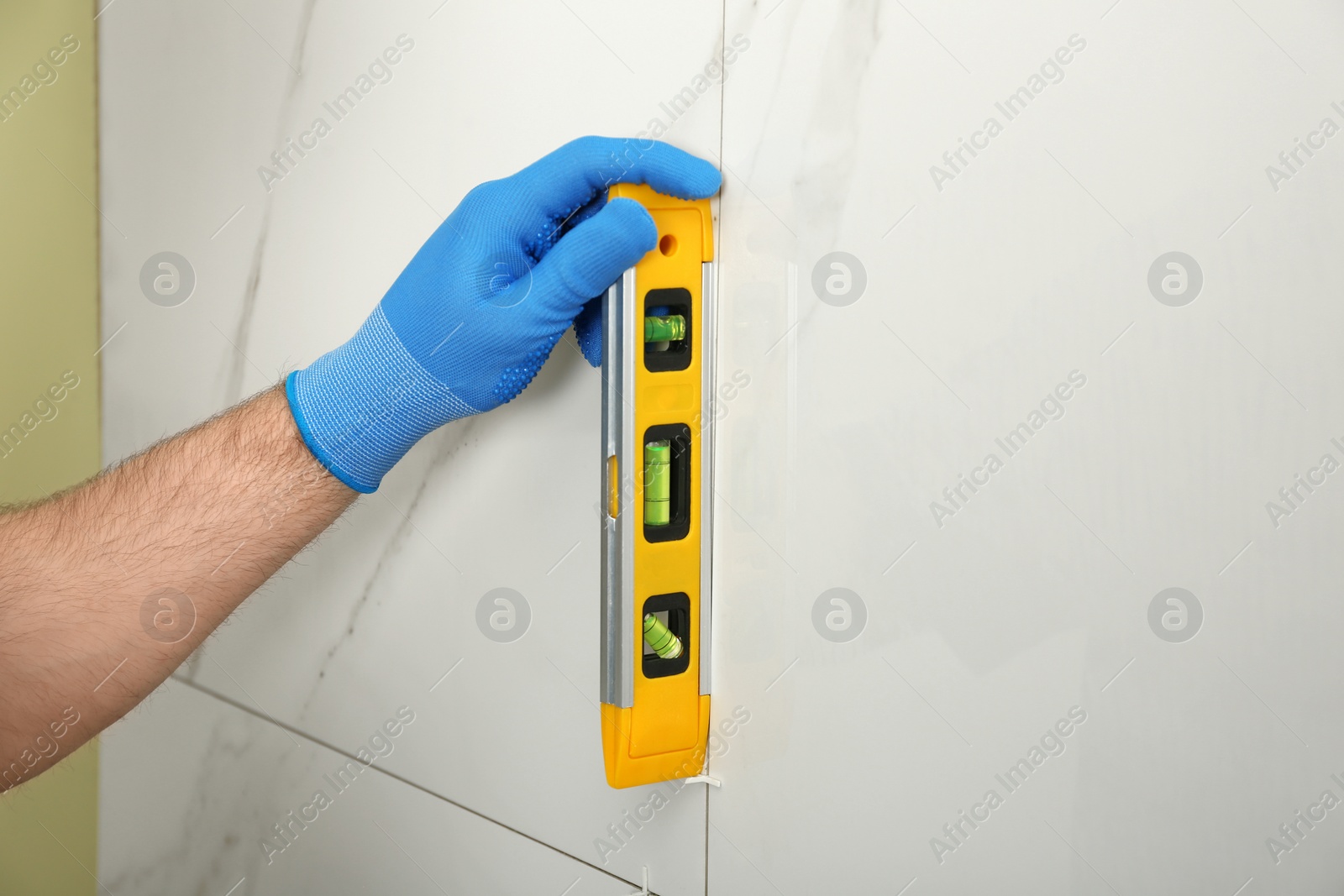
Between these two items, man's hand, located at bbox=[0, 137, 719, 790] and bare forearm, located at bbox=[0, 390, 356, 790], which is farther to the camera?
bare forearm, located at bbox=[0, 390, 356, 790]

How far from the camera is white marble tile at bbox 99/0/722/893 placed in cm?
71

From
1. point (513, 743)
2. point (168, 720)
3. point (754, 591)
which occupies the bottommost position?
point (168, 720)

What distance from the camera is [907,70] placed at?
0.54 m

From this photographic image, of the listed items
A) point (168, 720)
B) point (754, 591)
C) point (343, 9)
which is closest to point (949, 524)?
point (754, 591)

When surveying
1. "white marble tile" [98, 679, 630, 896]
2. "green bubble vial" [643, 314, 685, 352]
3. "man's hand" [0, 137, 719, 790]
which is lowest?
"white marble tile" [98, 679, 630, 896]

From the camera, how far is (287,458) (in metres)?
0.77

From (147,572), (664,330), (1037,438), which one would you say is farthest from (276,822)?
(1037,438)

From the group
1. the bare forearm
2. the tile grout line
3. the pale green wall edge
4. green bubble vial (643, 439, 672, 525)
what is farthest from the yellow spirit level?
the pale green wall edge

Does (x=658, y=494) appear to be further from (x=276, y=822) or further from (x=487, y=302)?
(x=276, y=822)

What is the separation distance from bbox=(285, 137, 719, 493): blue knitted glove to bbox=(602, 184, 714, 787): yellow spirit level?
2cm

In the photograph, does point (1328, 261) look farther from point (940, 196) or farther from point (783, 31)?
point (783, 31)

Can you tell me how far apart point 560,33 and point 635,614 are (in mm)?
389

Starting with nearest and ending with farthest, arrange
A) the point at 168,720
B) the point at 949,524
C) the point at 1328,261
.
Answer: the point at 1328,261
the point at 949,524
the point at 168,720

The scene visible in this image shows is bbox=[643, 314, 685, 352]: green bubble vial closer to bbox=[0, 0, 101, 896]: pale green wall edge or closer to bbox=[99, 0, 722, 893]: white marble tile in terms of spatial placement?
bbox=[99, 0, 722, 893]: white marble tile
